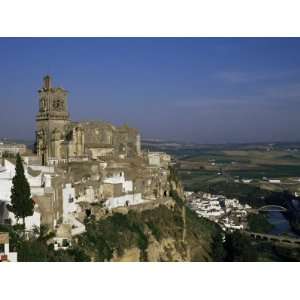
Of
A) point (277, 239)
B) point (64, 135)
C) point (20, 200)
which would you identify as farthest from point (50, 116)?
point (277, 239)

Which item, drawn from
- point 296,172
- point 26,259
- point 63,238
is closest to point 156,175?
point 63,238

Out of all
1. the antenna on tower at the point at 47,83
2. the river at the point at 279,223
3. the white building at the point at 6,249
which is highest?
the antenna on tower at the point at 47,83

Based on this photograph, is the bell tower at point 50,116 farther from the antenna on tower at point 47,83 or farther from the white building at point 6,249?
the white building at point 6,249

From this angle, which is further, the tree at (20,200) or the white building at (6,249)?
the tree at (20,200)

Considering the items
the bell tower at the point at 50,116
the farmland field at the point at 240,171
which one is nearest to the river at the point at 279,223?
the farmland field at the point at 240,171

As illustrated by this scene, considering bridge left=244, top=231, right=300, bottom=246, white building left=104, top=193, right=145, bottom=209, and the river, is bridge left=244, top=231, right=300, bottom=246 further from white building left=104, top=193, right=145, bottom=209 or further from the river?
white building left=104, top=193, right=145, bottom=209

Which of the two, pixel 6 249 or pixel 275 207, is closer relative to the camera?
pixel 6 249

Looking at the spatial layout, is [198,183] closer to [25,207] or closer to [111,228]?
[111,228]

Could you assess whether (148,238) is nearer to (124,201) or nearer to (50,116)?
(124,201)
